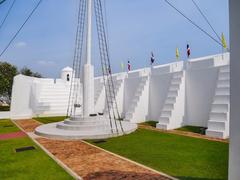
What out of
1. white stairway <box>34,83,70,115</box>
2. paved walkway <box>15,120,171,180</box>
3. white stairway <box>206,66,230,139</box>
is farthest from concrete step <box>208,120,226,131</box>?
white stairway <box>34,83,70,115</box>

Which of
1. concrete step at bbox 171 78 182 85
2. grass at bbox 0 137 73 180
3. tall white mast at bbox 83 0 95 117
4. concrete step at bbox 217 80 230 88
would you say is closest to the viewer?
grass at bbox 0 137 73 180

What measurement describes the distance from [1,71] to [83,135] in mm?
33944

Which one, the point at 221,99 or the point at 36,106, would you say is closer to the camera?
the point at 221,99

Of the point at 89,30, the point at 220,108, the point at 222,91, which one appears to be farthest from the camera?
the point at 89,30

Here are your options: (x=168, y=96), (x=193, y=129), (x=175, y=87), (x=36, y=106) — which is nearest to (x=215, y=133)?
(x=193, y=129)

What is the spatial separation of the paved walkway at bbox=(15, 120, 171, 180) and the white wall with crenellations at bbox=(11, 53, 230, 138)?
20.7ft

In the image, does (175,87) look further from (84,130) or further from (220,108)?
(84,130)

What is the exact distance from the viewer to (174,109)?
44.6 ft

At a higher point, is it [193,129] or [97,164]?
[193,129]

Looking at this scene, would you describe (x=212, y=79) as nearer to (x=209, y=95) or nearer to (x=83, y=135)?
(x=209, y=95)

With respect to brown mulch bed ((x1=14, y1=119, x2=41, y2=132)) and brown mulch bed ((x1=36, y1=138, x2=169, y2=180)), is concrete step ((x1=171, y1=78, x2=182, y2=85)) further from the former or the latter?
brown mulch bed ((x1=14, y1=119, x2=41, y2=132))

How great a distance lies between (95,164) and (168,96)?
941 centimetres

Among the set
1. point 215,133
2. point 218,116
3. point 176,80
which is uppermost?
point 176,80

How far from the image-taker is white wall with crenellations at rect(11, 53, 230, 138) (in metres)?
12.0
